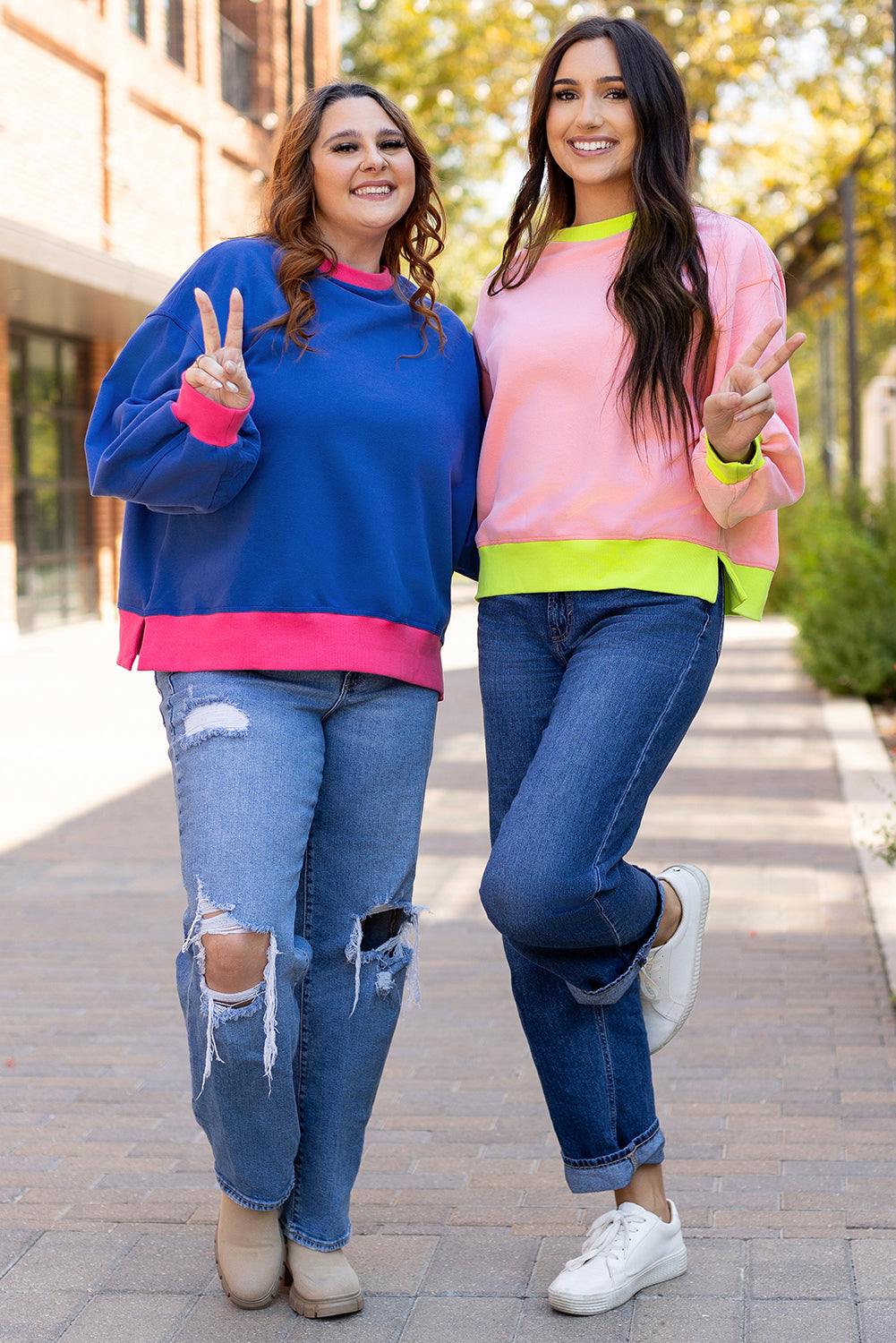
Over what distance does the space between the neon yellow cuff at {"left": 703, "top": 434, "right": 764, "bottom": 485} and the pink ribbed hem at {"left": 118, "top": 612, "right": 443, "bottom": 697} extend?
594 millimetres

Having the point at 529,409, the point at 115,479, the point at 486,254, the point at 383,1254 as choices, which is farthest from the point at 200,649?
the point at 486,254

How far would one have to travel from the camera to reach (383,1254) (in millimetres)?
3088

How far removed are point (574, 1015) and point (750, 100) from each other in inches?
765

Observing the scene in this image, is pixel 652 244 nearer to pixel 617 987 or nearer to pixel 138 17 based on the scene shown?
pixel 617 987

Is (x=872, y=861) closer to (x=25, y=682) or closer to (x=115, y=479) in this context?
(x=115, y=479)

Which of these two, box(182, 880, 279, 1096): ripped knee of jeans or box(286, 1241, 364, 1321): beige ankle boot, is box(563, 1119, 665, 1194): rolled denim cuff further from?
box(182, 880, 279, 1096): ripped knee of jeans

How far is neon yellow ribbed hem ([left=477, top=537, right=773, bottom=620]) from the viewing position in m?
2.81

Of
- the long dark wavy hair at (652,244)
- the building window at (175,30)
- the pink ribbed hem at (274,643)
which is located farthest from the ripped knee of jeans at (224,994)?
the building window at (175,30)

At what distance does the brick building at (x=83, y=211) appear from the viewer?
16.2m

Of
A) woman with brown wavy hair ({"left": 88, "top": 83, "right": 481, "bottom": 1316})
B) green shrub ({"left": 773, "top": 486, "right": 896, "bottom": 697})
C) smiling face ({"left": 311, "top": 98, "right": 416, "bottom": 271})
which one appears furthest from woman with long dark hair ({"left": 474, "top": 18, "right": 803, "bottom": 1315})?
green shrub ({"left": 773, "top": 486, "right": 896, "bottom": 697})

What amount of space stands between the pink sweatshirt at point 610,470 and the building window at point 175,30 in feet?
63.6

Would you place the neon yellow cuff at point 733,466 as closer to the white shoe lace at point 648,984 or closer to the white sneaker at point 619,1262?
the white shoe lace at point 648,984

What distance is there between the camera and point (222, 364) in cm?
262

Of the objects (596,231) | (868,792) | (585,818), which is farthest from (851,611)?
(585,818)
